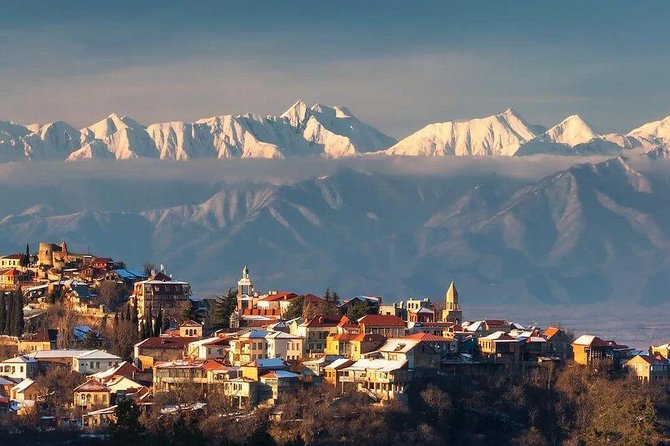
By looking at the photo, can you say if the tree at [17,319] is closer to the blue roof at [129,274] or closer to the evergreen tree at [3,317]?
the evergreen tree at [3,317]

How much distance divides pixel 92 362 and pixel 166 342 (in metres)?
4.38

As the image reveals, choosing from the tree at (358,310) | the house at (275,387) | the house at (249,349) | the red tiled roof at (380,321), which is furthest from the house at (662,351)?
the house at (275,387)

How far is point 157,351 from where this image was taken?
115 metres

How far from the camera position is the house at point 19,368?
4441 inches

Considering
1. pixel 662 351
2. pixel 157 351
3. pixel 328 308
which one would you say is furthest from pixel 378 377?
pixel 662 351

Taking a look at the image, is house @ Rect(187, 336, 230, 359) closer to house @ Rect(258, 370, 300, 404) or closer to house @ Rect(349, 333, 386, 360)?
house @ Rect(349, 333, 386, 360)

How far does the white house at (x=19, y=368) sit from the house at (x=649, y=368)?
103 ft

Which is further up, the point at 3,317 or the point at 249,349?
the point at 3,317

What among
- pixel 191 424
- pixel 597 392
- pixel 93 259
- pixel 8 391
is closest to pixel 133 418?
pixel 191 424

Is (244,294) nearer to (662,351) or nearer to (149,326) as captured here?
(149,326)

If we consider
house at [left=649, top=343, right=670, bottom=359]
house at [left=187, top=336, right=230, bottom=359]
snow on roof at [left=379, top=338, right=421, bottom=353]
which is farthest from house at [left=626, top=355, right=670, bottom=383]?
house at [left=187, top=336, right=230, bottom=359]

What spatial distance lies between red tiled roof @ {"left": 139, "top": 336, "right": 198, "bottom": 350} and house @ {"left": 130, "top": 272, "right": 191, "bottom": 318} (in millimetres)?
9182

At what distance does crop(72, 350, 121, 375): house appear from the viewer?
113 meters

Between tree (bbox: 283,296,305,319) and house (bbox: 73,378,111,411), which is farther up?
tree (bbox: 283,296,305,319)
